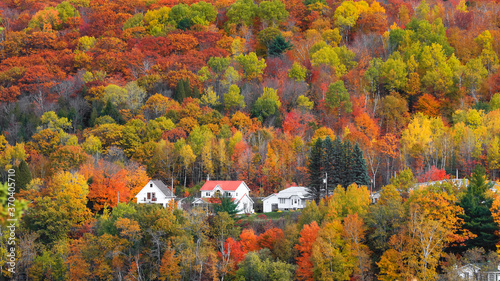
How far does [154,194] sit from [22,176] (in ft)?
53.5

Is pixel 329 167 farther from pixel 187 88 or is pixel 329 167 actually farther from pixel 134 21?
pixel 134 21

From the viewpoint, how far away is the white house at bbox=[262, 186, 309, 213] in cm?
7281

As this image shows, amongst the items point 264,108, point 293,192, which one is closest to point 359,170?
point 293,192

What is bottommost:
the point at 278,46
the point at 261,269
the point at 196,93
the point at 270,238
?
the point at 261,269

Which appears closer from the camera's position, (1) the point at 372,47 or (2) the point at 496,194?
(2) the point at 496,194

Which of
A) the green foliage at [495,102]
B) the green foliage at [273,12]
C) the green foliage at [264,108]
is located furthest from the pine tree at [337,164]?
the green foliage at [273,12]

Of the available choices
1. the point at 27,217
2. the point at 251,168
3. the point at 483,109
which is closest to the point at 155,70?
the point at 251,168

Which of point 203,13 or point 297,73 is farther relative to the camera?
point 203,13

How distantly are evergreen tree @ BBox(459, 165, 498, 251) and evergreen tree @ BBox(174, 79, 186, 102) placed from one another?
173ft

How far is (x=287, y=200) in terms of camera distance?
73.2 m

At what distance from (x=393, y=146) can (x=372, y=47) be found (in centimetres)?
3710

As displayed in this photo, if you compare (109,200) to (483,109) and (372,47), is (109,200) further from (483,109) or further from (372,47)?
(372,47)

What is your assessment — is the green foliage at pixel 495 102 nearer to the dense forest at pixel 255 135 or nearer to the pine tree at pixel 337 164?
the dense forest at pixel 255 135

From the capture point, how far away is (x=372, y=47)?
114m
